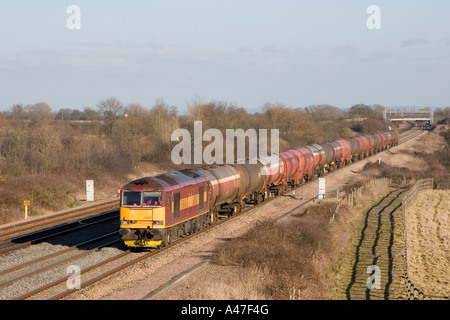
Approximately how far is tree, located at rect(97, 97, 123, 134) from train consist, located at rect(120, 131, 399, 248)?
2987 cm

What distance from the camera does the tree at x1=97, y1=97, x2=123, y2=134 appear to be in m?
70.6

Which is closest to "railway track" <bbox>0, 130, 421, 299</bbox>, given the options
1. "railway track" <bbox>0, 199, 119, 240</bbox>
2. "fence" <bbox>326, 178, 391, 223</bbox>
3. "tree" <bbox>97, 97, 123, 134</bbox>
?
"railway track" <bbox>0, 199, 119, 240</bbox>

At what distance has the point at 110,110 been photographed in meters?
72.7

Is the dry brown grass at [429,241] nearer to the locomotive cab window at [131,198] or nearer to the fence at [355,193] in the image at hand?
the fence at [355,193]

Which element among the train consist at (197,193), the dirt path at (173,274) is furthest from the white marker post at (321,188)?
the dirt path at (173,274)

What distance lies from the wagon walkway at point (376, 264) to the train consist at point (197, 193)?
7.34 meters

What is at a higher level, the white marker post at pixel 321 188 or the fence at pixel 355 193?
the white marker post at pixel 321 188

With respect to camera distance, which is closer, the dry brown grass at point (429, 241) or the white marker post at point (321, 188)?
the dry brown grass at point (429, 241)

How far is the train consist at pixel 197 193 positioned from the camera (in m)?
23.0

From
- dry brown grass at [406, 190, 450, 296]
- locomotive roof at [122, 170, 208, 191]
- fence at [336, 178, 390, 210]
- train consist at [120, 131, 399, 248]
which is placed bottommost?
dry brown grass at [406, 190, 450, 296]

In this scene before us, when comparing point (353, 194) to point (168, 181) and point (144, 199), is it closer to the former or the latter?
point (168, 181)

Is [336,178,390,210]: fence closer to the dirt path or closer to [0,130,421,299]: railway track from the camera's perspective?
the dirt path

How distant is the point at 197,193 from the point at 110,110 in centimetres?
4813
